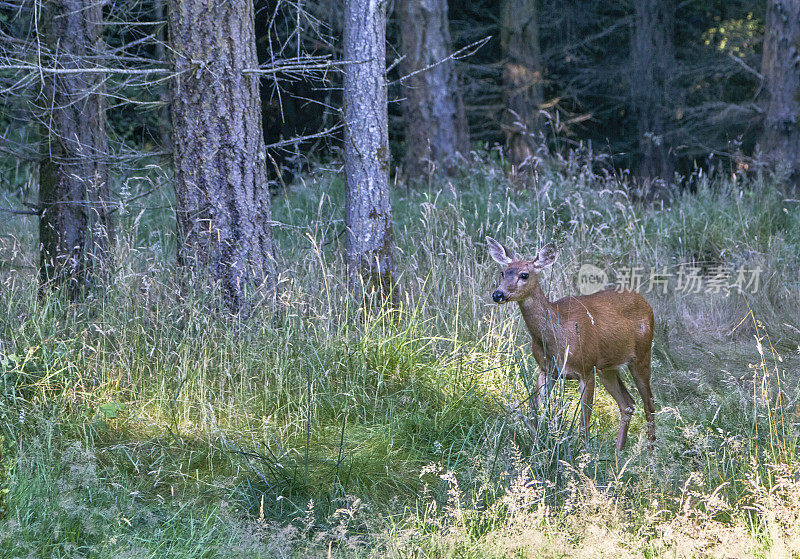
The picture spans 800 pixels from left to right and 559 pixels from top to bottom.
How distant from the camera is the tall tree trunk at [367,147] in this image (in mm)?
6223

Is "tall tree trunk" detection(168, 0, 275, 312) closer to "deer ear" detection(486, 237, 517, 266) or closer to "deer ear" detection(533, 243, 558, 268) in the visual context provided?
"deer ear" detection(486, 237, 517, 266)

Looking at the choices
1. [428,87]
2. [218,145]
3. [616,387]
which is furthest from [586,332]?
[428,87]

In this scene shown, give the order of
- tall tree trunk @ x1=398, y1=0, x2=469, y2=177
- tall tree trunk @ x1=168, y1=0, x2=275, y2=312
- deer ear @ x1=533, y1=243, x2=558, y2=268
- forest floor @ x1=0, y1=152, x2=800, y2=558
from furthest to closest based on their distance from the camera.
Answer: tall tree trunk @ x1=398, y1=0, x2=469, y2=177, tall tree trunk @ x1=168, y1=0, x2=275, y2=312, deer ear @ x1=533, y1=243, x2=558, y2=268, forest floor @ x1=0, y1=152, x2=800, y2=558

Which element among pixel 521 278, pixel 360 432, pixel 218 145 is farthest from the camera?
pixel 218 145

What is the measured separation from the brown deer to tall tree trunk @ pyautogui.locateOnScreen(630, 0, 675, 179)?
11907 millimetres

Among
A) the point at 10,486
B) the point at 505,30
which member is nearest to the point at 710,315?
the point at 10,486

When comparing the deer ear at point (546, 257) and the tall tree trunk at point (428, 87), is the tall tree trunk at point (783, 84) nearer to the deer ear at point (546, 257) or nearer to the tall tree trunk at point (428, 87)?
the tall tree trunk at point (428, 87)

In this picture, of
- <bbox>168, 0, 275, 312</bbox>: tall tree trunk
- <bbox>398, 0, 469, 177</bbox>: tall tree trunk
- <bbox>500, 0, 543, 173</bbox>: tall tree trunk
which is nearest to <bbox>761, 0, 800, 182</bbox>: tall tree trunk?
<bbox>500, 0, 543, 173</bbox>: tall tree trunk

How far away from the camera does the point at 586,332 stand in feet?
16.3

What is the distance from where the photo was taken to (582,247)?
752 centimetres

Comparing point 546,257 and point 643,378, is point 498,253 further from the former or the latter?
point 643,378

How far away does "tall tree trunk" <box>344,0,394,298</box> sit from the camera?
6223mm

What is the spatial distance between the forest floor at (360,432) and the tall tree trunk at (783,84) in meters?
4.58

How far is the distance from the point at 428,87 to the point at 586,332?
812 centimetres
